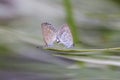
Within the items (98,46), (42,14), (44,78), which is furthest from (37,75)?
(42,14)

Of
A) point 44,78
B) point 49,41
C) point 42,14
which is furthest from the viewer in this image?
point 42,14

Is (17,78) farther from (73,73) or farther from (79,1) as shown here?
(79,1)

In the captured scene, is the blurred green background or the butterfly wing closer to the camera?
the blurred green background

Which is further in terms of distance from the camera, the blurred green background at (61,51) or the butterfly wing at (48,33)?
the butterfly wing at (48,33)
